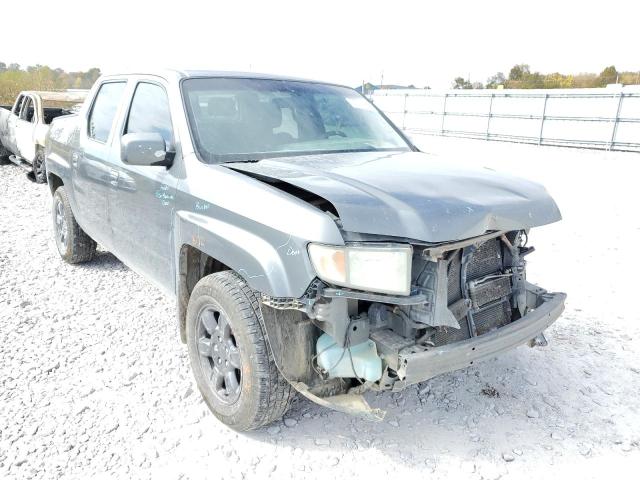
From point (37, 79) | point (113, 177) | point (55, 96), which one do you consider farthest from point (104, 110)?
point (37, 79)

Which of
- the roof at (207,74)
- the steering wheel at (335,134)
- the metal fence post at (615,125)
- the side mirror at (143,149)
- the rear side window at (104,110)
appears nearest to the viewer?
the side mirror at (143,149)

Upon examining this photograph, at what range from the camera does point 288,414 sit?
3.03 m

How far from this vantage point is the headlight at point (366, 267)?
7.37 ft

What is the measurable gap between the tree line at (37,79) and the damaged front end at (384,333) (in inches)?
901

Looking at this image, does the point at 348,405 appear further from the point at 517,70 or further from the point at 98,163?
the point at 517,70

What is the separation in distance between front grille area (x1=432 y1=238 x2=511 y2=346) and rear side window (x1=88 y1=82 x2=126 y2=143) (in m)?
2.89

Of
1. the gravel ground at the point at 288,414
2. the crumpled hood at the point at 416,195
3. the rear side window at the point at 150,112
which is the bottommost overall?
the gravel ground at the point at 288,414

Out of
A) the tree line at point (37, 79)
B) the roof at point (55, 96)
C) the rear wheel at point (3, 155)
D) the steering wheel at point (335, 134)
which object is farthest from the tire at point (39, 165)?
the tree line at point (37, 79)

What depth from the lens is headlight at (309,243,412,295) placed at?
88.4 inches

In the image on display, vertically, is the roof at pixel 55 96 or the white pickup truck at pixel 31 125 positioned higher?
the roof at pixel 55 96

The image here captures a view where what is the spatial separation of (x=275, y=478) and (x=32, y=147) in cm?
940

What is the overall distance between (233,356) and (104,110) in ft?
8.74

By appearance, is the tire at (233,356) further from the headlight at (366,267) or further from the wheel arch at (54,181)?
the wheel arch at (54,181)

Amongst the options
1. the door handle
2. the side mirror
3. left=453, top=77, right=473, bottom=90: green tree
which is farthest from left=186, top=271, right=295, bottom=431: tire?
left=453, top=77, right=473, bottom=90: green tree
